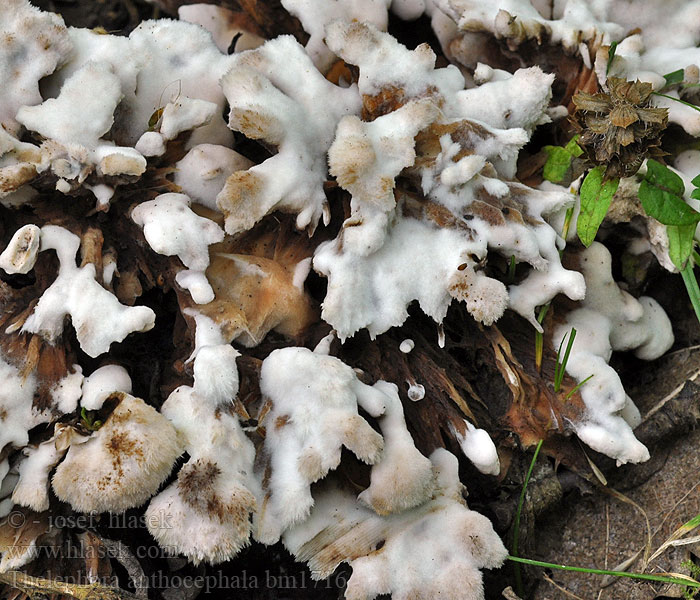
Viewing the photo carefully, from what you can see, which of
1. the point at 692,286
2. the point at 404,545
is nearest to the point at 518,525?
the point at 404,545

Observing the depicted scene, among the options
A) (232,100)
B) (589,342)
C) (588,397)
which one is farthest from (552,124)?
(232,100)

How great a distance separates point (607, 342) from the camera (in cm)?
252

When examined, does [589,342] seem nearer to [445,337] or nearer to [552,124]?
[445,337]

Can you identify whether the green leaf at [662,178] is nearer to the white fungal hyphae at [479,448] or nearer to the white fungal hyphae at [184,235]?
the white fungal hyphae at [479,448]

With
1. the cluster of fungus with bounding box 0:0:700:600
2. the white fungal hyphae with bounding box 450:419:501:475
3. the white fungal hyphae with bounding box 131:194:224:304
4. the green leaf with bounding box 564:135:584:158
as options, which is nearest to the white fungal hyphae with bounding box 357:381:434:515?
the cluster of fungus with bounding box 0:0:700:600

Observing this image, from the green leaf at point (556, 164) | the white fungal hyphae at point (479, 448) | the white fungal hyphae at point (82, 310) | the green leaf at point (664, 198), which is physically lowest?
the white fungal hyphae at point (479, 448)

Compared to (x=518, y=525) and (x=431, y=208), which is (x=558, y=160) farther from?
(x=518, y=525)

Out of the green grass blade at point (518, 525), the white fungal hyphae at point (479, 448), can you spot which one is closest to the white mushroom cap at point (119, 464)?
the white fungal hyphae at point (479, 448)

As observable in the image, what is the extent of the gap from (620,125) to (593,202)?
0.27m

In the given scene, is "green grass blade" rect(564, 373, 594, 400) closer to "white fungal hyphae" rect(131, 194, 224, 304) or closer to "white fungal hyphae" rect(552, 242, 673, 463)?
"white fungal hyphae" rect(552, 242, 673, 463)

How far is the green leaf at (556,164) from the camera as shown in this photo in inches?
104

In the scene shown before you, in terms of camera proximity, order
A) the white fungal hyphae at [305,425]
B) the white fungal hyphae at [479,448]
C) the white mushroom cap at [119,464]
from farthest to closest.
Answer: the white fungal hyphae at [479,448] < the white fungal hyphae at [305,425] < the white mushroom cap at [119,464]

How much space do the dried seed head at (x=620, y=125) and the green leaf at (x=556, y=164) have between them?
9.2 inches

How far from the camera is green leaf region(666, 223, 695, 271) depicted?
7.95 ft
